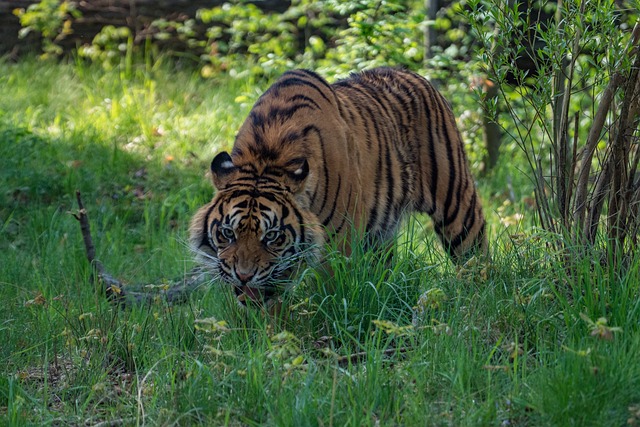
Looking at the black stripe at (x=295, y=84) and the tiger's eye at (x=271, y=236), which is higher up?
the black stripe at (x=295, y=84)

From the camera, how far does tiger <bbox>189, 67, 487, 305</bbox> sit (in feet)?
14.9

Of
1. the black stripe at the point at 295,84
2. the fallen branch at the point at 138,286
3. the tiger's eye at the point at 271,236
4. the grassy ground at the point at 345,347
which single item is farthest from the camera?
the black stripe at the point at 295,84

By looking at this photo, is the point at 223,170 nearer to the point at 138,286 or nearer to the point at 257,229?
the point at 257,229

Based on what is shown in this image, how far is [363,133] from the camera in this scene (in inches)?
216

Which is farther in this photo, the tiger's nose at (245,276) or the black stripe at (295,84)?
the black stripe at (295,84)

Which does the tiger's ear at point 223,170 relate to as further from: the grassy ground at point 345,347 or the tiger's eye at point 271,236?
the grassy ground at point 345,347

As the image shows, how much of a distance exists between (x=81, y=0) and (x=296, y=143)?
662 centimetres

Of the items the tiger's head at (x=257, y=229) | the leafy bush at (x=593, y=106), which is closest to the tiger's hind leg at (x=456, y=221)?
the leafy bush at (x=593, y=106)

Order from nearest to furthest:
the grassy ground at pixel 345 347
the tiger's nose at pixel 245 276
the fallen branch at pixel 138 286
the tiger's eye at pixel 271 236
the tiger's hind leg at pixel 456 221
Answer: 1. the grassy ground at pixel 345 347
2. the tiger's nose at pixel 245 276
3. the tiger's eye at pixel 271 236
4. the fallen branch at pixel 138 286
5. the tiger's hind leg at pixel 456 221

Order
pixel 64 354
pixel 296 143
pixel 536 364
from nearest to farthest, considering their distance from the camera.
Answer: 1. pixel 536 364
2. pixel 64 354
3. pixel 296 143

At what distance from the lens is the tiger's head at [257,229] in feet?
14.6

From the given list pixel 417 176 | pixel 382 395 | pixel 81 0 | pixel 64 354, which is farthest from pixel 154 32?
pixel 382 395

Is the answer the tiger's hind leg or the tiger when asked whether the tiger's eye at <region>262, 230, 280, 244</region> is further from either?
the tiger's hind leg

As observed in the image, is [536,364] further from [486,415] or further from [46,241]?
[46,241]
